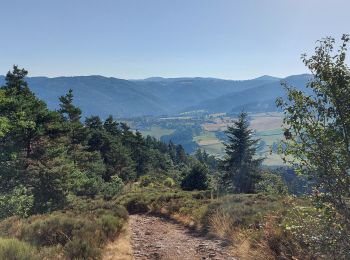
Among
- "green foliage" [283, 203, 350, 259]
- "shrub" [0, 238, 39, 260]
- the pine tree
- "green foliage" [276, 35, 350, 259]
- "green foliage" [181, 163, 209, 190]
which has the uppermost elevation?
"green foliage" [276, 35, 350, 259]

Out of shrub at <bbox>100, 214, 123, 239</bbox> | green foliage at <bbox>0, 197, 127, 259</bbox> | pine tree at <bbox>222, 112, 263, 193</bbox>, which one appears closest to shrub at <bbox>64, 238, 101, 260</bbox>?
green foliage at <bbox>0, 197, 127, 259</bbox>

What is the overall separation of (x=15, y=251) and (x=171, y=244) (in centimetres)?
493

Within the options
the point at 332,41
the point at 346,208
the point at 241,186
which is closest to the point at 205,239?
the point at 346,208

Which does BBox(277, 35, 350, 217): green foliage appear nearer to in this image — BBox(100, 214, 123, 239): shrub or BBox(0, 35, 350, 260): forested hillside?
BBox(0, 35, 350, 260): forested hillside

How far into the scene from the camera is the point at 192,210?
55.0 ft

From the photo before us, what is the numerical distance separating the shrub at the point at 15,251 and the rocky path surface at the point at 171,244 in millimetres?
2953

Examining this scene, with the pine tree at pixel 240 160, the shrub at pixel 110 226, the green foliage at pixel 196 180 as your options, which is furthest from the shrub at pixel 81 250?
the pine tree at pixel 240 160

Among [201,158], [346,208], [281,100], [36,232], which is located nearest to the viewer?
[346,208]

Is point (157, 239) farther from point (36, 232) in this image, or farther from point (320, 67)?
point (320, 67)

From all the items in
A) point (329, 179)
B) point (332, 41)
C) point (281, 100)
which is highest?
point (332, 41)

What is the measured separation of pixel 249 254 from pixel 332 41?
5.42 m

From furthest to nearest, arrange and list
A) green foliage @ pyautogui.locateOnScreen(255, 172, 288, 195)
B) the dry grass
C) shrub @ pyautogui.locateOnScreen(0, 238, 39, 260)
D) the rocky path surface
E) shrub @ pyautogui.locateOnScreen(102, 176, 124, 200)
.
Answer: shrub @ pyautogui.locateOnScreen(102, 176, 124, 200)
the rocky path surface
the dry grass
shrub @ pyautogui.locateOnScreen(0, 238, 39, 260)
green foliage @ pyautogui.locateOnScreen(255, 172, 288, 195)

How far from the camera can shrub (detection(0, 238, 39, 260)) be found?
791 centimetres

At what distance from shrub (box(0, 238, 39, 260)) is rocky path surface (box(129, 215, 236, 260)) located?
295 centimetres
